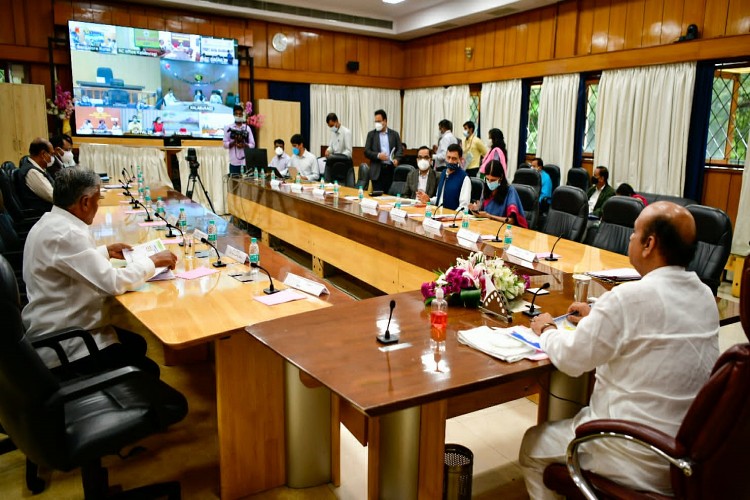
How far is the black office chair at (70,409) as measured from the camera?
1.52m

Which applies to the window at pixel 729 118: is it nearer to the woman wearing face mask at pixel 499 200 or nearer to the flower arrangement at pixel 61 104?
the woman wearing face mask at pixel 499 200

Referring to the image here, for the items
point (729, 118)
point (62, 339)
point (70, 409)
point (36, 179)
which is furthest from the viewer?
point (729, 118)

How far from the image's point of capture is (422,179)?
5.88 metres

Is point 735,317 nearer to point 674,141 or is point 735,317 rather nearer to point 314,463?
point 314,463

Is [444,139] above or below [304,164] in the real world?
above

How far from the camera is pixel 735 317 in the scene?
2131mm

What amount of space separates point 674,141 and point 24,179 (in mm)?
6640

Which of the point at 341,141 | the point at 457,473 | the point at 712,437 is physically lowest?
the point at 457,473

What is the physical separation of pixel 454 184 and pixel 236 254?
2.62m

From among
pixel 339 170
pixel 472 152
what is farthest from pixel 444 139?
pixel 339 170

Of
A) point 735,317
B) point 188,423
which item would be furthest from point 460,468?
point 188,423

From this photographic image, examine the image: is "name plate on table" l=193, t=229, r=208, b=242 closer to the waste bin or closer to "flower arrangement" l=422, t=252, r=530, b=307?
"flower arrangement" l=422, t=252, r=530, b=307

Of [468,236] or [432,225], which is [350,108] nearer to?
[432,225]

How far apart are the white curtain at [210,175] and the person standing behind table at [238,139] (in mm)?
270
